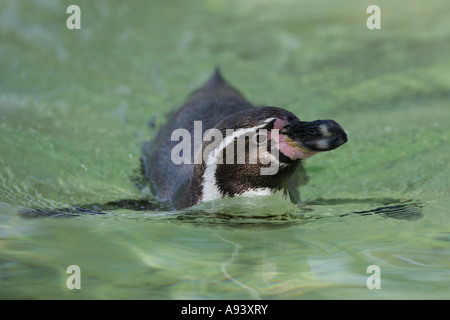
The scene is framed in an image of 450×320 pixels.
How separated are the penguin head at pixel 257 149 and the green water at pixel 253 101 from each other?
168 mm

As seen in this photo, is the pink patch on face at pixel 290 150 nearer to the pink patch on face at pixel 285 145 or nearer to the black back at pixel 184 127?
the pink patch on face at pixel 285 145

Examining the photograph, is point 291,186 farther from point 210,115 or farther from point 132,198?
point 132,198

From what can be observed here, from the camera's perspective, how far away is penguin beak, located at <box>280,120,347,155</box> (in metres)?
4.19

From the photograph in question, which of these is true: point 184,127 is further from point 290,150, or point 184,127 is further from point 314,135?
point 314,135

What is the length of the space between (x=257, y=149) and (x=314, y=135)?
18.9 inches

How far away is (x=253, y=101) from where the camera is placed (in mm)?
8820

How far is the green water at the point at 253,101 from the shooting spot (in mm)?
4082

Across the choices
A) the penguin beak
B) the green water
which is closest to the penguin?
the penguin beak

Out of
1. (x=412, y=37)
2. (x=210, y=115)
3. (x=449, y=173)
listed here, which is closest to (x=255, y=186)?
(x=210, y=115)

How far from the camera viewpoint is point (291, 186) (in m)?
5.73

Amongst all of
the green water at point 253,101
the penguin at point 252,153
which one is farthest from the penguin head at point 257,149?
the green water at point 253,101

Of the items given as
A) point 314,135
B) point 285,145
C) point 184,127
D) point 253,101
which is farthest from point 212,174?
point 253,101

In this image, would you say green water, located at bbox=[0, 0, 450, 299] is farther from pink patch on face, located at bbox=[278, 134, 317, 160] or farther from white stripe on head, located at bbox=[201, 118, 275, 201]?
pink patch on face, located at bbox=[278, 134, 317, 160]
